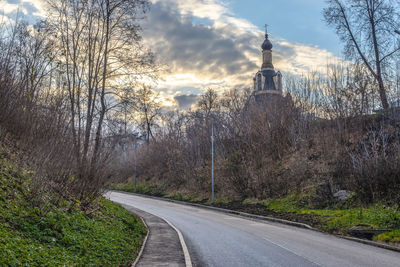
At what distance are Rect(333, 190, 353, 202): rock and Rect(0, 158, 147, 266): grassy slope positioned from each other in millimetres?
13470

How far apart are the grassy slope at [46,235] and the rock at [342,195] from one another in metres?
13.5

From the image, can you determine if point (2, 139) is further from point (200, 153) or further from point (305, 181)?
point (200, 153)

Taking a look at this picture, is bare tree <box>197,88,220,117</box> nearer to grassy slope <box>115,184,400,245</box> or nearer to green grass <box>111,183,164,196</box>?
green grass <box>111,183,164,196</box>

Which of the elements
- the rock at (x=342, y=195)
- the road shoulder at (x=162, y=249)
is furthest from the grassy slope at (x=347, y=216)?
the road shoulder at (x=162, y=249)

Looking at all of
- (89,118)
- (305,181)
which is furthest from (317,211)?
(89,118)

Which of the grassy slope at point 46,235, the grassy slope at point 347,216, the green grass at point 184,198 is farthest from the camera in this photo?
the green grass at point 184,198

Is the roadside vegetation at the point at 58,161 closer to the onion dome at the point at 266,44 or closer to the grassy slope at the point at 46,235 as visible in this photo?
the grassy slope at the point at 46,235

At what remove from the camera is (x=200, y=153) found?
41.7m

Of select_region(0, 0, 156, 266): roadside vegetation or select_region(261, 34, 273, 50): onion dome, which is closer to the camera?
select_region(0, 0, 156, 266): roadside vegetation

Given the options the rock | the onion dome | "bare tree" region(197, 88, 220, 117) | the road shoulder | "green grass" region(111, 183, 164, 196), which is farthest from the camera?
the onion dome

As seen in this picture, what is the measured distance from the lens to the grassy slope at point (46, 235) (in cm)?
588

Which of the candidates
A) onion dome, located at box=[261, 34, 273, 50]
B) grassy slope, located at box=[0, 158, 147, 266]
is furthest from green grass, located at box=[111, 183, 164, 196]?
onion dome, located at box=[261, 34, 273, 50]

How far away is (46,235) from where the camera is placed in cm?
734

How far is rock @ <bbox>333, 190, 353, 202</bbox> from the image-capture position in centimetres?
1968
